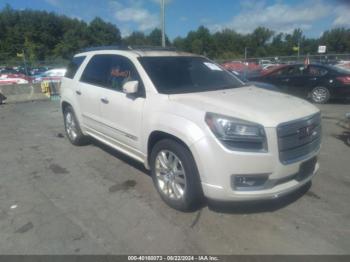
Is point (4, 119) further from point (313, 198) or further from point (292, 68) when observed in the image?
point (292, 68)

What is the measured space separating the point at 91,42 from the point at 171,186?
93162 mm

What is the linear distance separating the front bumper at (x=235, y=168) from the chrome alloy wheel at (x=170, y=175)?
35cm

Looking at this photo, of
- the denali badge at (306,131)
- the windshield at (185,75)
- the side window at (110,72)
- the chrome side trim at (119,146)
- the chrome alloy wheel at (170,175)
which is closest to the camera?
the denali badge at (306,131)

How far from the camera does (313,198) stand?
4.01 m

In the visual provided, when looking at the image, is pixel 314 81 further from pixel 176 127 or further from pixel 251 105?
pixel 176 127

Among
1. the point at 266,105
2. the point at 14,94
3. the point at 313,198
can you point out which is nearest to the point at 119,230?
the point at 266,105

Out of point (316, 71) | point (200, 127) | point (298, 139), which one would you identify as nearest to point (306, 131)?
point (298, 139)

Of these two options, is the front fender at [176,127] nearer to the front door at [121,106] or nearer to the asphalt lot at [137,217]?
the front door at [121,106]

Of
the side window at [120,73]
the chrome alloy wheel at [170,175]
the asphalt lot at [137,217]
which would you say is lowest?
the asphalt lot at [137,217]

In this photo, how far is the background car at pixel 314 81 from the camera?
442 inches

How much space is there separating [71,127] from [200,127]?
397 centimetres

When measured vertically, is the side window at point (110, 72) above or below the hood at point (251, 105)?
above

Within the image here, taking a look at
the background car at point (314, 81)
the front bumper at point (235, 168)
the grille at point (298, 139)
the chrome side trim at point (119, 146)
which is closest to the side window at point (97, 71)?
the chrome side trim at point (119, 146)

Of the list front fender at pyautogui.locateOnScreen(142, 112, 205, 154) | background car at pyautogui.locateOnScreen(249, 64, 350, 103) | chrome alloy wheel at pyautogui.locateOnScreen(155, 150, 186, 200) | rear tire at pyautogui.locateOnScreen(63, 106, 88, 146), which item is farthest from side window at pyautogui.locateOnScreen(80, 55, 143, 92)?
background car at pyautogui.locateOnScreen(249, 64, 350, 103)
